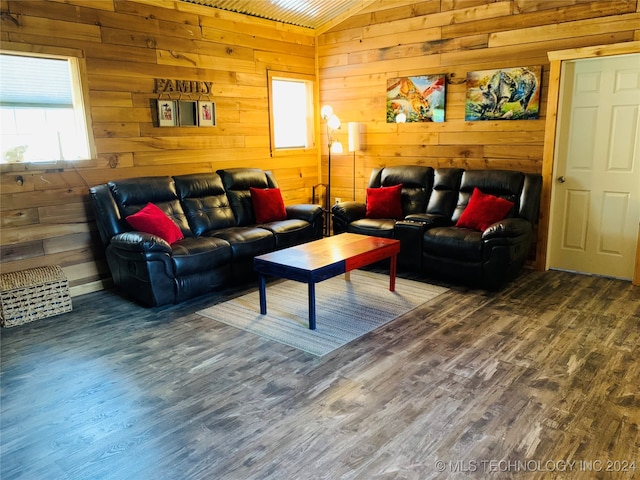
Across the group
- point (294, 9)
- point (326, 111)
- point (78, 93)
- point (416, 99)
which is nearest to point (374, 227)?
point (416, 99)

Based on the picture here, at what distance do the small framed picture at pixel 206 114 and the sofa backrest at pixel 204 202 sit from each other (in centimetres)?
60

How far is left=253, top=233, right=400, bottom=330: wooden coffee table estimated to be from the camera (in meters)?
3.42

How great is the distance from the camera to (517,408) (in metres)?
2.45

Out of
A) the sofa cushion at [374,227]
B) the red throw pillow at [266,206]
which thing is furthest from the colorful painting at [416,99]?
the red throw pillow at [266,206]

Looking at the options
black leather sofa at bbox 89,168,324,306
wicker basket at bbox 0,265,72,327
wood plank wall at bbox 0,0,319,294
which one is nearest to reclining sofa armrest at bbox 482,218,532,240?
black leather sofa at bbox 89,168,324,306

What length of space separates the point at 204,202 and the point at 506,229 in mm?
2852

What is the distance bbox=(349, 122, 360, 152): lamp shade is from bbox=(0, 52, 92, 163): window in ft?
9.67

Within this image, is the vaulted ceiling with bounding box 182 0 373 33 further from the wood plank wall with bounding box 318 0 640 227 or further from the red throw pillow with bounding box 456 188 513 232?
the red throw pillow with bounding box 456 188 513 232

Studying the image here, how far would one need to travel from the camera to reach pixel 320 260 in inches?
142

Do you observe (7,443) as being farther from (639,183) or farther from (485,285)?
(639,183)

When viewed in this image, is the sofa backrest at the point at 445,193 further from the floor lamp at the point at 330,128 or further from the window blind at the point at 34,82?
the window blind at the point at 34,82

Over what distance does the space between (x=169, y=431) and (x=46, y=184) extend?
272 cm

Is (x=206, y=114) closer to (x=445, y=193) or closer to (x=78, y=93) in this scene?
(x=78, y=93)

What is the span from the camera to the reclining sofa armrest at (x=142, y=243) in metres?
3.70
